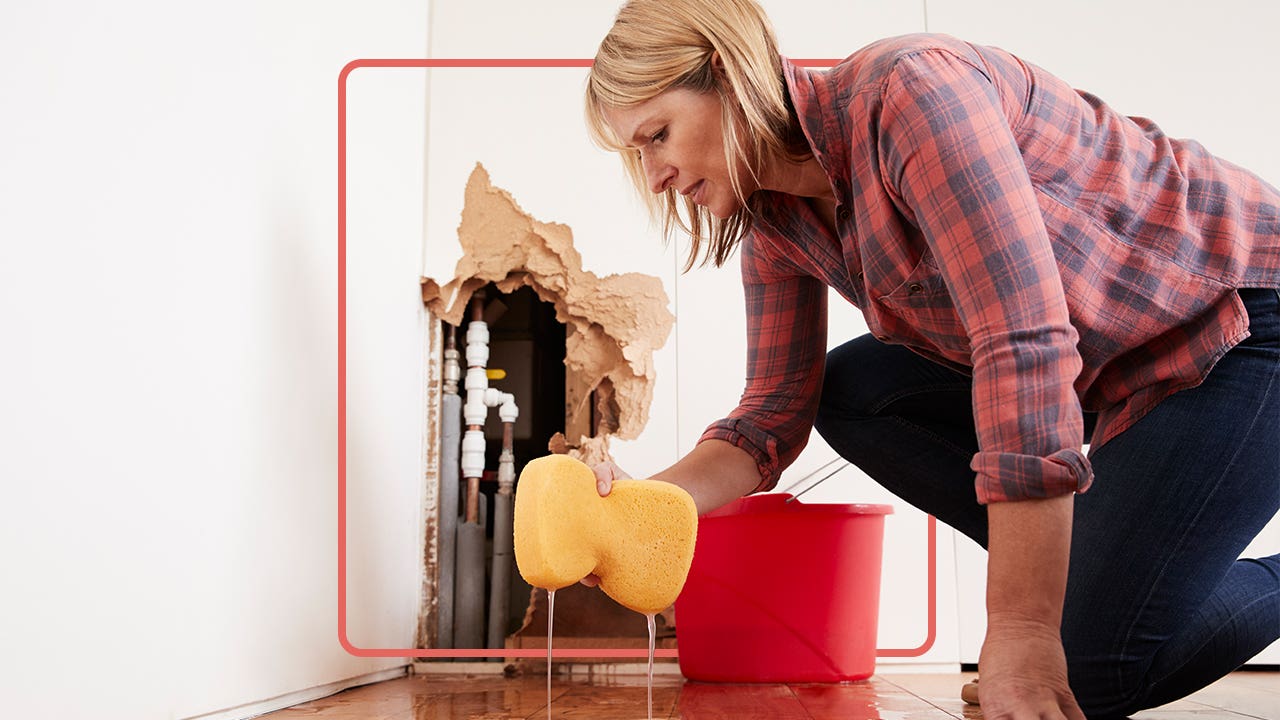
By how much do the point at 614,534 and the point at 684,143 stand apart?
0.44 metres

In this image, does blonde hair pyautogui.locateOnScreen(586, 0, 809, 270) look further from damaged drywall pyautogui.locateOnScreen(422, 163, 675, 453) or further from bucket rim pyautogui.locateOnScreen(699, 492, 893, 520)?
damaged drywall pyautogui.locateOnScreen(422, 163, 675, 453)

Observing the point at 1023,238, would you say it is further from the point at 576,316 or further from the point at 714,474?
the point at 576,316

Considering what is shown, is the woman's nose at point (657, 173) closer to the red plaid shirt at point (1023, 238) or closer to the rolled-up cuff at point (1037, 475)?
the red plaid shirt at point (1023, 238)

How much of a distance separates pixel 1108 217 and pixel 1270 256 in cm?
20

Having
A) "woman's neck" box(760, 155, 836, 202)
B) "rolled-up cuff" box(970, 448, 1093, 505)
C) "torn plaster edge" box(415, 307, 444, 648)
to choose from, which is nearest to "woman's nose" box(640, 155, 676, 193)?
"woman's neck" box(760, 155, 836, 202)

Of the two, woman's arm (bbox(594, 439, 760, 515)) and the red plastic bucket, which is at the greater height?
woman's arm (bbox(594, 439, 760, 515))

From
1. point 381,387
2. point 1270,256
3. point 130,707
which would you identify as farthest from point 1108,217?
point 381,387

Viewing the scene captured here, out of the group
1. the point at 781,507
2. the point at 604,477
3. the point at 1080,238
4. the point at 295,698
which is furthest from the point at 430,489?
the point at 1080,238

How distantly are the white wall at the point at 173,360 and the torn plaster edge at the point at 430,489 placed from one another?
28cm

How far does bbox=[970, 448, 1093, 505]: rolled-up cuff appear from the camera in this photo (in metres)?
0.77

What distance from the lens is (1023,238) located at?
33.4 inches

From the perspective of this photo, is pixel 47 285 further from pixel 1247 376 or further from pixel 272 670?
pixel 1247 376

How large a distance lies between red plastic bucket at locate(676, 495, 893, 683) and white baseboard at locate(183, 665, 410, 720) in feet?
2.14

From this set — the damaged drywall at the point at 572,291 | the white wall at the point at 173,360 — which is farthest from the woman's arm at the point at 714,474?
the damaged drywall at the point at 572,291
